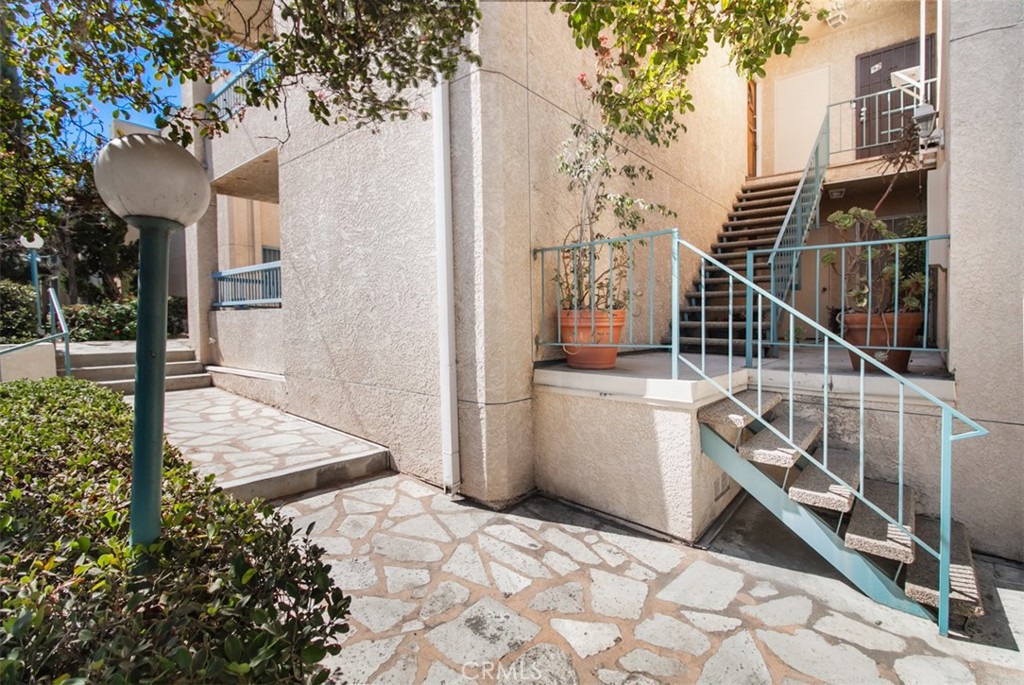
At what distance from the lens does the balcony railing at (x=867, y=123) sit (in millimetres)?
7820

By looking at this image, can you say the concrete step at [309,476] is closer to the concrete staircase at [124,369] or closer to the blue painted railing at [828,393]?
the blue painted railing at [828,393]

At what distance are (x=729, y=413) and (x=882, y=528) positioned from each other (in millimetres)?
1050

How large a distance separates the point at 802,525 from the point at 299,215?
5922mm

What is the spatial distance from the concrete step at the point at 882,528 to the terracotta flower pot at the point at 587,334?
6.65 ft

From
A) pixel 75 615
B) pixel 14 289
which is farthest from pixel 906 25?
pixel 14 289

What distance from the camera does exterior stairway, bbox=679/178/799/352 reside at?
6.30 m

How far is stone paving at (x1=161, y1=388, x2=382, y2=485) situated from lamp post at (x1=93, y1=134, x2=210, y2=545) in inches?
109

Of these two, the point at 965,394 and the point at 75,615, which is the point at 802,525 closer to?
the point at 965,394

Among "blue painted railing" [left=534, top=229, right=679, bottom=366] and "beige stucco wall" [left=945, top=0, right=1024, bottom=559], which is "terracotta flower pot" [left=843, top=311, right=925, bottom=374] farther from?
"blue painted railing" [left=534, top=229, right=679, bottom=366]

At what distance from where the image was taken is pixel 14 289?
412 inches

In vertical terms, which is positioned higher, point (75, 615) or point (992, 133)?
point (992, 133)

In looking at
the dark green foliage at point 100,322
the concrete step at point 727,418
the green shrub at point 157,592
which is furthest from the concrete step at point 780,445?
the dark green foliage at point 100,322

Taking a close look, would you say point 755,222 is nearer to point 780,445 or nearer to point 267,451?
point 780,445

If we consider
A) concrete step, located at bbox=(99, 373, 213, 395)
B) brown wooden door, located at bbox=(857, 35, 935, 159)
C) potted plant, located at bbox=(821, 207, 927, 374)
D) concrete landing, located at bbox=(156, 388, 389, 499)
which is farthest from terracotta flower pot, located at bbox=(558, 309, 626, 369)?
concrete step, located at bbox=(99, 373, 213, 395)
